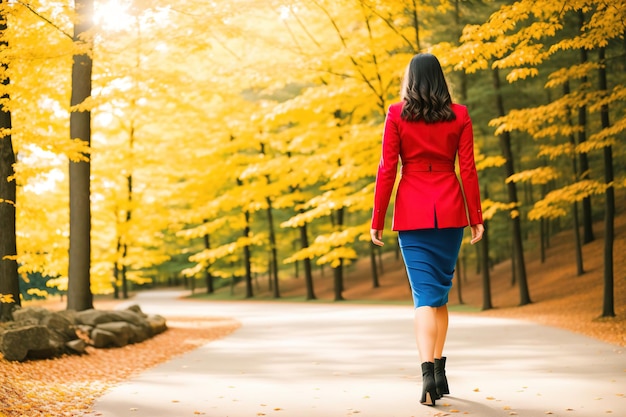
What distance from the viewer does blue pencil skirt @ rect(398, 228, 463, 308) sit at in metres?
4.43

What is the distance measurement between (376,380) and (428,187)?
2258 millimetres

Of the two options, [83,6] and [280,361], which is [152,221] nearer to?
[83,6]

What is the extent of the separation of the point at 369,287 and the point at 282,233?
5.07 metres

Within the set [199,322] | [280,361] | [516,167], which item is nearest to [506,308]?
[199,322]

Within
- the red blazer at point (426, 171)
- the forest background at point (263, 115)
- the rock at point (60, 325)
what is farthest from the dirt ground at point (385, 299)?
the red blazer at point (426, 171)

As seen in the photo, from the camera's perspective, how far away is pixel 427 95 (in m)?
4.46

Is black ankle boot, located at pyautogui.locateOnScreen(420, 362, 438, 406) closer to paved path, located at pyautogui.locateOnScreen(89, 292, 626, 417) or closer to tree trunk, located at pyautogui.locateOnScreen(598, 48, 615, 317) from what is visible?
paved path, located at pyautogui.locateOnScreen(89, 292, 626, 417)

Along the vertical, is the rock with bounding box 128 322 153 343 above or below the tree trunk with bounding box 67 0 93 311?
below

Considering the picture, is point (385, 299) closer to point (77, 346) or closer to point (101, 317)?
point (101, 317)

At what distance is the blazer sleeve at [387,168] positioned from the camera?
444 cm

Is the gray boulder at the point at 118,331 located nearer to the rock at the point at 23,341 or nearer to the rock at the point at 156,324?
the rock at the point at 156,324

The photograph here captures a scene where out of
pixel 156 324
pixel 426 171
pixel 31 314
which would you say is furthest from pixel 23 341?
pixel 426 171

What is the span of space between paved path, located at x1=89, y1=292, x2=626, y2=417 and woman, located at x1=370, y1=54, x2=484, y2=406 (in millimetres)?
690

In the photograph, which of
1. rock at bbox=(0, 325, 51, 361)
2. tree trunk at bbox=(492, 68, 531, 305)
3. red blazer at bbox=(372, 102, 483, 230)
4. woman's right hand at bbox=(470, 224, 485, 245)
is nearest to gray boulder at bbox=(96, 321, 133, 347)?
rock at bbox=(0, 325, 51, 361)
